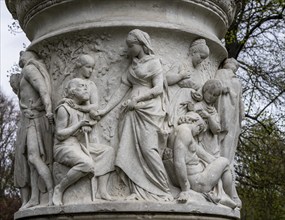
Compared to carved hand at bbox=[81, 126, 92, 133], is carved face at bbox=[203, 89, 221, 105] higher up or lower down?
higher up

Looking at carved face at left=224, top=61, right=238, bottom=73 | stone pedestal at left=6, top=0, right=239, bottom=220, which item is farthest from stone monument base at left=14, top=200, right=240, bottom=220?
carved face at left=224, top=61, right=238, bottom=73

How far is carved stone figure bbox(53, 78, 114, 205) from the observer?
5027 mm

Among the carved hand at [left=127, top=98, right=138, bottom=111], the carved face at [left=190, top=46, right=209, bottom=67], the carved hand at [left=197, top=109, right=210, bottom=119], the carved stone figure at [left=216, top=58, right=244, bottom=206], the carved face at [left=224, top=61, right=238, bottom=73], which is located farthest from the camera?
the carved face at [left=224, top=61, right=238, bottom=73]

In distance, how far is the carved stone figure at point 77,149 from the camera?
198 inches

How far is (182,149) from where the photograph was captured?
5180mm

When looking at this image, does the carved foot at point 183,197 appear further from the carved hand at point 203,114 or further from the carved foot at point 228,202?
the carved hand at point 203,114

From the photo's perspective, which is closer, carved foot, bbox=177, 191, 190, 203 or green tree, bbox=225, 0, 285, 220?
carved foot, bbox=177, 191, 190, 203

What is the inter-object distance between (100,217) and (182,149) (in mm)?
998

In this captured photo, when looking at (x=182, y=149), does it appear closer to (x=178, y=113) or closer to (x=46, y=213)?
(x=178, y=113)

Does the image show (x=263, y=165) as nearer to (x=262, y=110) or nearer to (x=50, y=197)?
(x=262, y=110)

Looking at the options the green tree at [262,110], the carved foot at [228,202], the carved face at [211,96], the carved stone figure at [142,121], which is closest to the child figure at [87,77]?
the carved stone figure at [142,121]

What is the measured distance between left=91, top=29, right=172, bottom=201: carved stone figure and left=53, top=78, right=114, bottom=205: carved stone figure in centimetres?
16

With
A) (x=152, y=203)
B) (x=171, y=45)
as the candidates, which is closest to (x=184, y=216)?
(x=152, y=203)

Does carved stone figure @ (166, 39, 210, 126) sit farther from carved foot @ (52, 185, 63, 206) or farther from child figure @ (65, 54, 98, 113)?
carved foot @ (52, 185, 63, 206)
